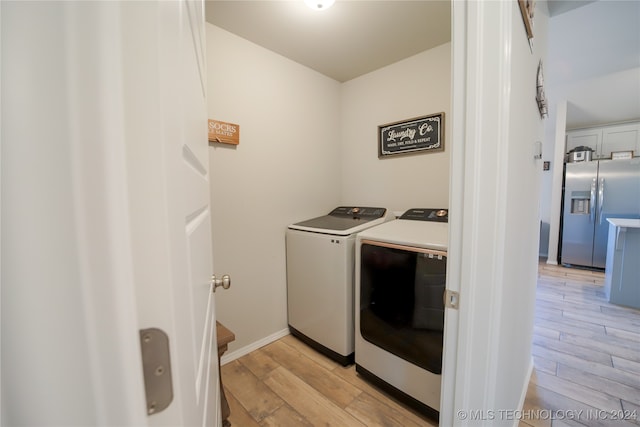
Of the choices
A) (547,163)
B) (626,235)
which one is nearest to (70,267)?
(626,235)

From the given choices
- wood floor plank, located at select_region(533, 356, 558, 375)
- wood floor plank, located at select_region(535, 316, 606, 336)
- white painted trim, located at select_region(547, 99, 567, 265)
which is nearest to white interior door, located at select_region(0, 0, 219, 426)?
wood floor plank, located at select_region(533, 356, 558, 375)

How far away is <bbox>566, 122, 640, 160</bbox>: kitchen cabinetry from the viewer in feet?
12.0

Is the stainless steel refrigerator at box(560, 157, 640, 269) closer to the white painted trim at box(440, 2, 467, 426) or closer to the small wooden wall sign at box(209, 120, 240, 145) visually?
the white painted trim at box(440, 2, 467, 426)

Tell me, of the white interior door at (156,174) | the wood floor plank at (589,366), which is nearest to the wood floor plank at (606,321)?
the wood floor plank at (589,366)

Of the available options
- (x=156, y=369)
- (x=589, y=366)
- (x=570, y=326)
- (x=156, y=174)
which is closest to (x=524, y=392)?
(x=589, y=366)

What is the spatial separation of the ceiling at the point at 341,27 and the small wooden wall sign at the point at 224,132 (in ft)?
2.09

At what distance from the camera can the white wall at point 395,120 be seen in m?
1.92

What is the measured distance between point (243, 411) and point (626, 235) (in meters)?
3.71

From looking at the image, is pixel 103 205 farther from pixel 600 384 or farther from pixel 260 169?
pixel 600 384

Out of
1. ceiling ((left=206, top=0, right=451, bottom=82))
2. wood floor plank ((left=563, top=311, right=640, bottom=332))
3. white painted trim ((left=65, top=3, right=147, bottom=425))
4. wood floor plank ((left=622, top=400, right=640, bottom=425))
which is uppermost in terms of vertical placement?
ceiling ((left=206, top=0, right=451, bottom=82))

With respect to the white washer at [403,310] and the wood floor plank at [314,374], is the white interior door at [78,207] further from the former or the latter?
the wood floor plank at [314,374]

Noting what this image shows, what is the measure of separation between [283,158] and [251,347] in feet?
4.98

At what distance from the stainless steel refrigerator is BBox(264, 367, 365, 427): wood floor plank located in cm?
440

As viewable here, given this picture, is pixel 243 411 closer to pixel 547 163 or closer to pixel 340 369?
pixel 340 369
